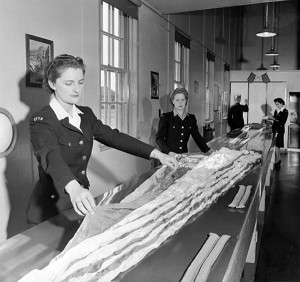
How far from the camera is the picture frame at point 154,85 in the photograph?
6.29 m

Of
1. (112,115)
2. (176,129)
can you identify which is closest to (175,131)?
(176,129)

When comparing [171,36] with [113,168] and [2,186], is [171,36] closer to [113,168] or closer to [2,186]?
[113,168]

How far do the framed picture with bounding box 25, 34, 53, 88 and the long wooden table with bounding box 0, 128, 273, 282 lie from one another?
1816 millimetres

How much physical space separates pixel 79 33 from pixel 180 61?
4727 millimetres

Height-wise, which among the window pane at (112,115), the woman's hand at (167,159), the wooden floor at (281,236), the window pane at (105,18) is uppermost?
the window pane at (105,18)

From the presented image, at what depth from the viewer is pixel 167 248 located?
1318 mm

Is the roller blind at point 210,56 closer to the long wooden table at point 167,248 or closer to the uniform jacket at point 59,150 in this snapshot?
the uniform jacket at point 59,150

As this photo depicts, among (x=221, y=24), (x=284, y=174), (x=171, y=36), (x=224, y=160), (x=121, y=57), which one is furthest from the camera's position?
(x=221, y=24)

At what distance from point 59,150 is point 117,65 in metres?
3.73

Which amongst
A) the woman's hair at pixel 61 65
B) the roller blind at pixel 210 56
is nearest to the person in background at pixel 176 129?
the woman's hair at pixel 61 65

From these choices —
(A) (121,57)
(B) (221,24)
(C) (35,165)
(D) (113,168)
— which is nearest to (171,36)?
(A) (121,57)

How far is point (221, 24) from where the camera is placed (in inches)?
506

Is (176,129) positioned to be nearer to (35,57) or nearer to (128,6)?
(35,57)

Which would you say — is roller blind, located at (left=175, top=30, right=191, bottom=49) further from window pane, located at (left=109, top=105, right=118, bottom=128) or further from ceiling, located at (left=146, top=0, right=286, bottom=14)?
window pane, located at (left=109, top=105, right=118, bottom=128)
